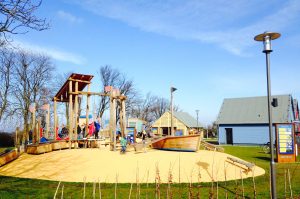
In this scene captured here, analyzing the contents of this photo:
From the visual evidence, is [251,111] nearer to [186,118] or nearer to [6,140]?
[186,118]

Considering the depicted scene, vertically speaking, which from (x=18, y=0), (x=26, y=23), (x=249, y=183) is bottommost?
(x=249, y=183)

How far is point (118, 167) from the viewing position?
45.6 ft

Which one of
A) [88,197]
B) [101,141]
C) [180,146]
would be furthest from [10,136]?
[88,197]

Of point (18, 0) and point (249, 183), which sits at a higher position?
point (18, 0)

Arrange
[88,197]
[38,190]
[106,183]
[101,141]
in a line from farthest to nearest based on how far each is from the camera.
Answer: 1. [101,141]
2. [106,183]
3. [38,190]
4. [88,197]

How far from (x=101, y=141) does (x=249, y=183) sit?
497 inches

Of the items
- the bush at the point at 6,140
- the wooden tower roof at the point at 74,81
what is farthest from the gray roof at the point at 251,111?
the bush at the point at 6,140

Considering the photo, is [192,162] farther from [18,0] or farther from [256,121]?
[256,121]

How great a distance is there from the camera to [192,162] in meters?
14.7

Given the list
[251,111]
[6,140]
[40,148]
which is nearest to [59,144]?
[40,148]

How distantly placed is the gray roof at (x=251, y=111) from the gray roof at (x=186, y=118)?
12339 mm

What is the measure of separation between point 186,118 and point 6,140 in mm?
32084

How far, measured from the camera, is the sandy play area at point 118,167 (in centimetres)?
1265

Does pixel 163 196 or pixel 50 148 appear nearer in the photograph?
pixel 163 196
